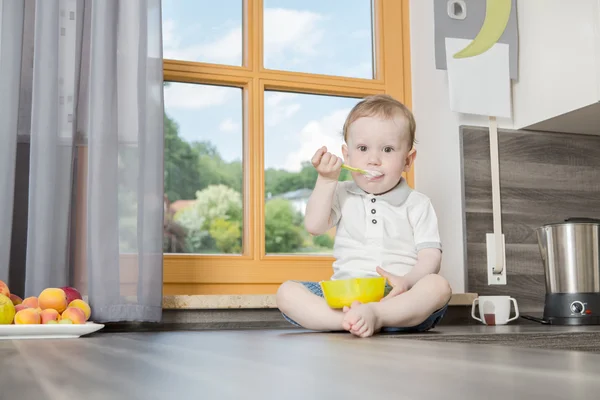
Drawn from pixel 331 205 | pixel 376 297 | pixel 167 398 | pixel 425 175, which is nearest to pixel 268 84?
pixel 425 175

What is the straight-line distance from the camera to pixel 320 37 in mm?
2291

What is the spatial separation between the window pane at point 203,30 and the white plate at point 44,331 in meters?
1.02

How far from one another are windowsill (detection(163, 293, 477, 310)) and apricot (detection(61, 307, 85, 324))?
1.11ft

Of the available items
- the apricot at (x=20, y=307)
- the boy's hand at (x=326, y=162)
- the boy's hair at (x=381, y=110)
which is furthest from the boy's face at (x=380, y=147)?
the apricot at (x=20, y=307)

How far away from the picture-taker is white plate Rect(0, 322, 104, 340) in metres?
1.26

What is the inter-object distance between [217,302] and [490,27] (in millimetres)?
1183

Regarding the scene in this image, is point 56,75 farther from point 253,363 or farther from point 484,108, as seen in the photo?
point 253,363

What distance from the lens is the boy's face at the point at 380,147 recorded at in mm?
1538

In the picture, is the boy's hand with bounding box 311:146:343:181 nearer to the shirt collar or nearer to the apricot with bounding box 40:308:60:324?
the shirt collar

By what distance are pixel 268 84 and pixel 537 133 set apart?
0.88m

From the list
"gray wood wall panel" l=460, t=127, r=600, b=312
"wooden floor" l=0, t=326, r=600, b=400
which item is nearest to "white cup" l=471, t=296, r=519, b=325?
"gray wood wall panel" l=460, t=127, r=600, b=312

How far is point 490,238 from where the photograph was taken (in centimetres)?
214

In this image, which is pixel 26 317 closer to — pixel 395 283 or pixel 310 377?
pixel 395 283

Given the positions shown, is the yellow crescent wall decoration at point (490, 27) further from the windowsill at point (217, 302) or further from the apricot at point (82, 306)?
the apricot at point (82, 306)
